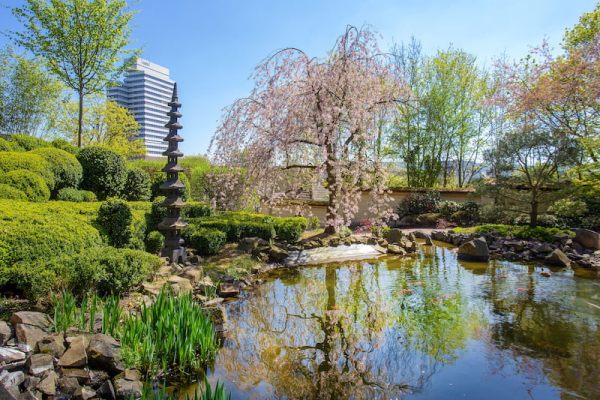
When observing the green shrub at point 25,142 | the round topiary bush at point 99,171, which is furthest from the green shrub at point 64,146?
the green shrub at point 25,142

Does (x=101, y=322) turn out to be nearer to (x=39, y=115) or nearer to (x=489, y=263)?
(x=489, y=263)

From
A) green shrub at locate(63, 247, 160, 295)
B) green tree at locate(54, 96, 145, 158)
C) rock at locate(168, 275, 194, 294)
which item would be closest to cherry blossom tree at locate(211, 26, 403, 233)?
rock at locate(168, 275, 194, 294)

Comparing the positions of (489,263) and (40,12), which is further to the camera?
(40,12)

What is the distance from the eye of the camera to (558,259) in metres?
9.00

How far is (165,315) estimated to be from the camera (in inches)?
150

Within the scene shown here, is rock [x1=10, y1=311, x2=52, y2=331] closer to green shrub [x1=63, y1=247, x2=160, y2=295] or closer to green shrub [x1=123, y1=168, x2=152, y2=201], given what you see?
green shrub [x1=63, y1=247, x2=160, y2=295]

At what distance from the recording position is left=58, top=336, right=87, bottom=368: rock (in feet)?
11.1

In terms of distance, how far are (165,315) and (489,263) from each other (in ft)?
27.6

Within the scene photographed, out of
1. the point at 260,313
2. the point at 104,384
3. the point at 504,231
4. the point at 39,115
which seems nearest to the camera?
the point at 104,384

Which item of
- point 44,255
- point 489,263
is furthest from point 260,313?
point 489,263

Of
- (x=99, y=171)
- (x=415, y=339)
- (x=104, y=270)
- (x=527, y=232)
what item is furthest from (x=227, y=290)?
(x=527, y=232)

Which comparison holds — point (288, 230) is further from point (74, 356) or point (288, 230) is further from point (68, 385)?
point (68, 385)

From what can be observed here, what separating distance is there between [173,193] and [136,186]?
15.2 ft

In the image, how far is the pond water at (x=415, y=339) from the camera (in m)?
3.63
